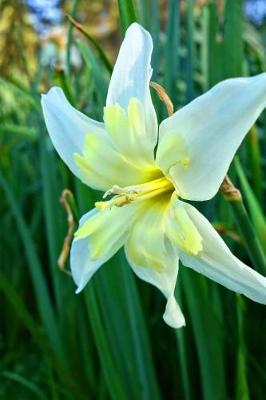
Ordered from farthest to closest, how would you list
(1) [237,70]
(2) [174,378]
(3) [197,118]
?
(2) [174,378]
(1) [237,70]
(3) [197,118]

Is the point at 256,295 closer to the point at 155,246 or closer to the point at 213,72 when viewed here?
the point at 155,246

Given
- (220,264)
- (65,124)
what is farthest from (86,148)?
(220,264)

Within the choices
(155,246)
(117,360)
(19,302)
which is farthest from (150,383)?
(155,246)

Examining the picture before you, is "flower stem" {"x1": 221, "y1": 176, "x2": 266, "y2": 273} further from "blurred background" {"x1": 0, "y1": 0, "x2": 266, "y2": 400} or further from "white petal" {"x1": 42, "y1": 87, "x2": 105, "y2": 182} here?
"white petal" {"x1": 42, "y1": 87, "x2": 105, "y2": 182}

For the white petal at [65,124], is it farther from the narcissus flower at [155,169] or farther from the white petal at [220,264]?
the white petal at [220,264]

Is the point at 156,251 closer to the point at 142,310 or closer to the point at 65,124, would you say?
the point at 65,124

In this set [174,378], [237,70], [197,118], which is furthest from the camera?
[174,378]
